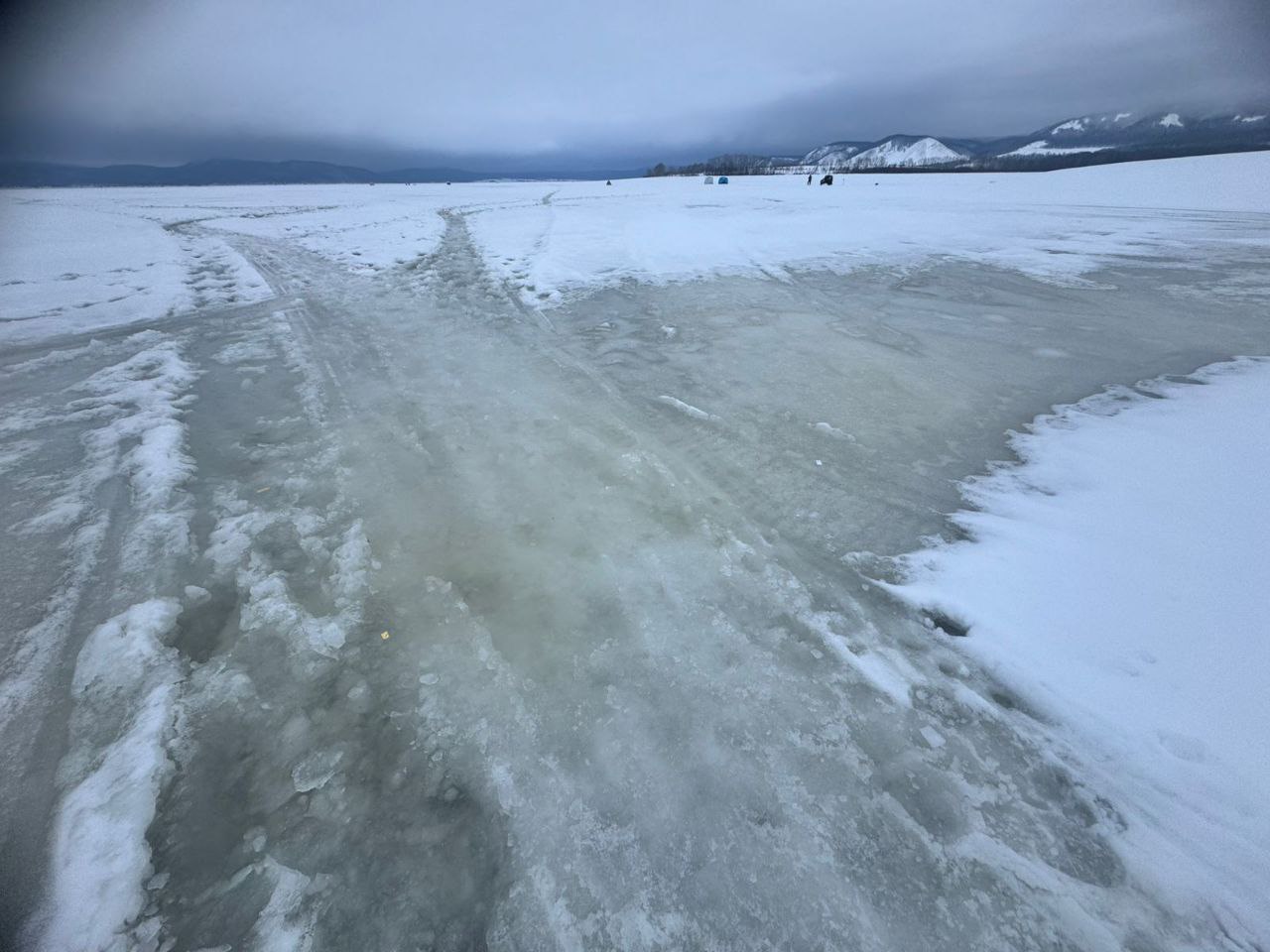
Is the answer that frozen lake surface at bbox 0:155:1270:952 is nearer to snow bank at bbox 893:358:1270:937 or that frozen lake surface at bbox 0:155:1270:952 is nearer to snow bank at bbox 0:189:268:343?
snow bank at bbox 893:358:1270:937

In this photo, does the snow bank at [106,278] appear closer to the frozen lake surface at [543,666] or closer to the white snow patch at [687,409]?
the frozen lake surface at [543,666]

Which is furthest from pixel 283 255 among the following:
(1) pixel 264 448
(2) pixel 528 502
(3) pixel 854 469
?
(3) pixel 854 469

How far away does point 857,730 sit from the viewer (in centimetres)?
228

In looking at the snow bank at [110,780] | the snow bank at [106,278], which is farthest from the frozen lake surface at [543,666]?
the snow bank at [106,278]

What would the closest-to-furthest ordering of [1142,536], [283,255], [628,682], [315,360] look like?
[628,682] → [1142,536] → [315,360] → [283,255]

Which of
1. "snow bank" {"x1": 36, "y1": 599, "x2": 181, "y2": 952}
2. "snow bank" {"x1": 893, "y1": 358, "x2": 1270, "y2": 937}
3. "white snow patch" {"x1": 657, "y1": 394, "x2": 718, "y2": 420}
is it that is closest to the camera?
"snow bank" {"x1": 36, "y1": 599, "x2": 181, "y2": 952}

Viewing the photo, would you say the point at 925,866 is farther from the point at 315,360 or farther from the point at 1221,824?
the point at 315,360

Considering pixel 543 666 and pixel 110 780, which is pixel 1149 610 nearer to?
pixel 543 666

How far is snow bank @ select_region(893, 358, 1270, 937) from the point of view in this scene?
6.37 feet

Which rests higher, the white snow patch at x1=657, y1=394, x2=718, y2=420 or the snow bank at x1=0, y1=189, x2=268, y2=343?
the snow bank at x1=0, y1=189, x2=268, y2=343

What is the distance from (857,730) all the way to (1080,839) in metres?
0.81

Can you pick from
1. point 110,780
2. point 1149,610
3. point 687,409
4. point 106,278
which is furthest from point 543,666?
point 106,278

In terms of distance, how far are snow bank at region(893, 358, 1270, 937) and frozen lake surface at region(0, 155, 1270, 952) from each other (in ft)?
0.14

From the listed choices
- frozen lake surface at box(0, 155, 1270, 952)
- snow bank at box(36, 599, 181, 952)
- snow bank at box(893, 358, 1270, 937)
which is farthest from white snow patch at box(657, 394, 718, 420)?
snow bank at box(36, 599, 181, 952)
